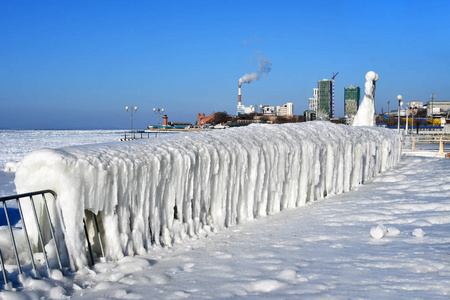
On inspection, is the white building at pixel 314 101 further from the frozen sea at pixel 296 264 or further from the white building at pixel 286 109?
the frozen sea at pixel 296 264

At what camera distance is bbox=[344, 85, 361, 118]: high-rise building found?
13559 centimetres

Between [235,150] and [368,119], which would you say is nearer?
[235,150]

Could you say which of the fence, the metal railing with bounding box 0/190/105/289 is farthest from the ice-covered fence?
the fence

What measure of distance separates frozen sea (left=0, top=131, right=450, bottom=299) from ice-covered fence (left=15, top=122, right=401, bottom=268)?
0.28 m

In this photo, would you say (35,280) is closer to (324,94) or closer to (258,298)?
(258,298)

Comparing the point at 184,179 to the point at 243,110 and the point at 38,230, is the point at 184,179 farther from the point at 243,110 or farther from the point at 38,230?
the point at 243,110

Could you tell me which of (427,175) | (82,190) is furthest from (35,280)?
(427,175)

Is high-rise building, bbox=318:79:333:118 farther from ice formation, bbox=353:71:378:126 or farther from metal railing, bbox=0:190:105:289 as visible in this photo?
metal railing, bbox=0:190:105:289

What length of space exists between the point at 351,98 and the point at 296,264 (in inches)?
5894

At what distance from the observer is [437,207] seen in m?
5.80

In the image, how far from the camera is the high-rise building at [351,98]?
135587 mm

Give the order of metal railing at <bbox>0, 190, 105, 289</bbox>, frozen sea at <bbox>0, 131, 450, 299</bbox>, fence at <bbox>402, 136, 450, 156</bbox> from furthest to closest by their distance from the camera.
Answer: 1. fence at <bbox>402, 136, 450, 156</bbox>
2. metal railing at <bbox>0, 190, 105, 289</bbox>
3. frozen sea at <bbox>0, 131, 450, 299</bbox>

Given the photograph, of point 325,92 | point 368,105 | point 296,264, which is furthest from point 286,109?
point 296,264

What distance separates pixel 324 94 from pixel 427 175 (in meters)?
163
